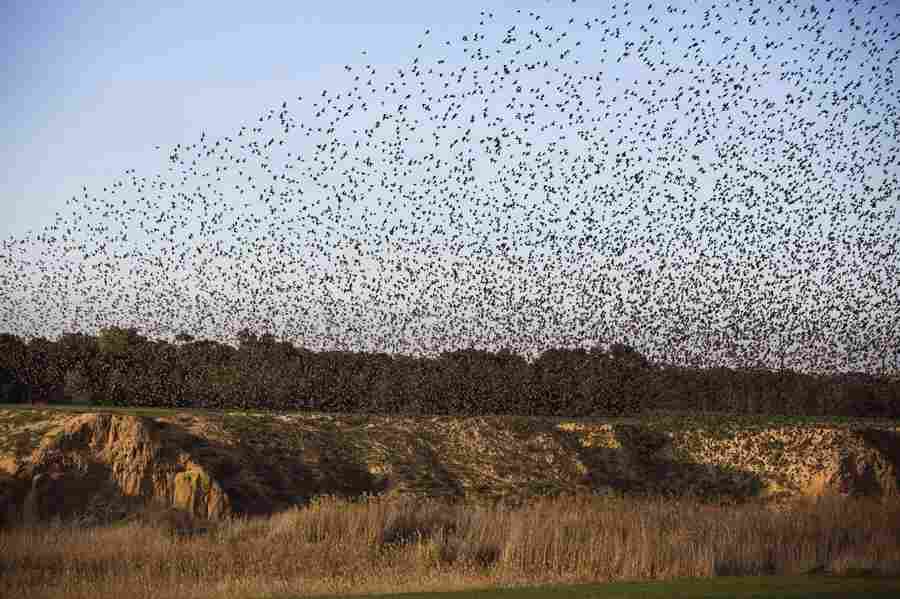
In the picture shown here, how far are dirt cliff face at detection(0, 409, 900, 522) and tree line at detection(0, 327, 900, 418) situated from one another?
15.8m

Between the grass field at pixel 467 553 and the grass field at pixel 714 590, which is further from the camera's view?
the grass field at pixel 467 553

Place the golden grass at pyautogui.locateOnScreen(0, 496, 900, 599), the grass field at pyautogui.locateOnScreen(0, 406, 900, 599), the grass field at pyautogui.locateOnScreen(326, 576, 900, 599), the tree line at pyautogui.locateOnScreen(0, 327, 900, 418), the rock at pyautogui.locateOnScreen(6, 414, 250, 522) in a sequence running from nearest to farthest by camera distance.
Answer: the grass field at pyautogui.locateOnScreen(326, 576, 900, 599)
the grass field at pyautogui.locateOnScreen(0, 406, 900, 599)
the golden grass at pyautogui.locateOnScreen(0, 496, 900, 599)
the rock at pyautogui.locateOnScreen(6, 414, 250, 522)
the tree line at pyautogui.locateOnScreen(0, 327, 900, 418)

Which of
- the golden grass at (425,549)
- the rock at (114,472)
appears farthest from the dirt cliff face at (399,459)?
the golden grass at (425,549)

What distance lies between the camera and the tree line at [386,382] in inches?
2410

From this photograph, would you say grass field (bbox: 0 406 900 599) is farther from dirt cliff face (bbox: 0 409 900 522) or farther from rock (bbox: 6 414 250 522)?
dirt cliff face (bbox: 0 409 900 522)

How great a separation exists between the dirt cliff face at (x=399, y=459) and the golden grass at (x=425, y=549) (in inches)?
102

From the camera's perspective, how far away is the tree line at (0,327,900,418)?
201ft

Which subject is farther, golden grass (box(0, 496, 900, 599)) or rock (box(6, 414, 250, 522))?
rock (box(6, 414, 250, 522))

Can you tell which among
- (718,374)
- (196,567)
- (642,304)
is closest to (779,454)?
(642,304)

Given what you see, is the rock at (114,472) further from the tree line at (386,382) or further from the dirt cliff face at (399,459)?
the tree line at (386,382)

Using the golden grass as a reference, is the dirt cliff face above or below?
above

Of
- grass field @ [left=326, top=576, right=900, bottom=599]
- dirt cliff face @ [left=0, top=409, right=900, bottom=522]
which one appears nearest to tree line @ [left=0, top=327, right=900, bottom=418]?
dirt cliff face @ [left=0, top=409, right=900, bottom=522]

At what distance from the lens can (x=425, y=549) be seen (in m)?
27.0

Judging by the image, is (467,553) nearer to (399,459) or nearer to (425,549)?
(425,549)
